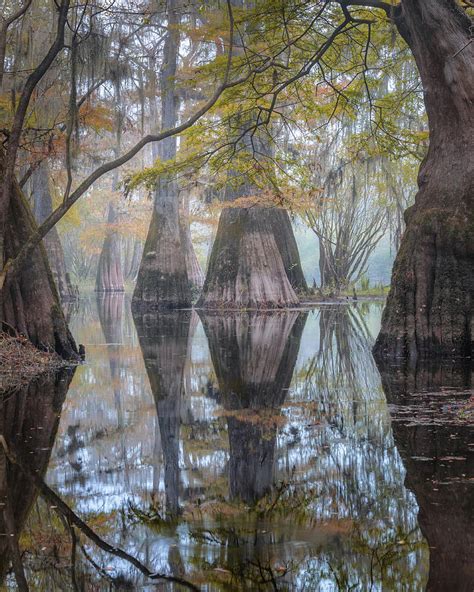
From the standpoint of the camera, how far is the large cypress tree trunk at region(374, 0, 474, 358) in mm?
8789

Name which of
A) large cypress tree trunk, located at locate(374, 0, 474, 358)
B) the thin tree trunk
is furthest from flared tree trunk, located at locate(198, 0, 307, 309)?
the thin tree trunk

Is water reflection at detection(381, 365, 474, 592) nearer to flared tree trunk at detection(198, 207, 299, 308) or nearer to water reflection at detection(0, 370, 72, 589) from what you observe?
water reflection at detection(0, 370, 72, 589)

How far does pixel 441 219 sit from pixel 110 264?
39.8 m

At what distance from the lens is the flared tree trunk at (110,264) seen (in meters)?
45.8

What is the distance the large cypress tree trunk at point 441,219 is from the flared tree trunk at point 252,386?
149 centimetres

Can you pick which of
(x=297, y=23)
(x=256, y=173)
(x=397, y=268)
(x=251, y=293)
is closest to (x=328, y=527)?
(x=397, y=268)

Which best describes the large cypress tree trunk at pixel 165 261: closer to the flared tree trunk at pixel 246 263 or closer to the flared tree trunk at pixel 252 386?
the flared tree trunk at pixel 246 263

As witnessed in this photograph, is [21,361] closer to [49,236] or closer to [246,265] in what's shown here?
[246,265]

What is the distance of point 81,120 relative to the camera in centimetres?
1295

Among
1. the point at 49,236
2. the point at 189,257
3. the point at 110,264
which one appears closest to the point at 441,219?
the point at 49,236

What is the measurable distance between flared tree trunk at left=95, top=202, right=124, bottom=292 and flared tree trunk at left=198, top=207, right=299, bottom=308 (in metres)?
24.8

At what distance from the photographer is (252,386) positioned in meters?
7.08

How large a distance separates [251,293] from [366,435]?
→ 52.7 ft

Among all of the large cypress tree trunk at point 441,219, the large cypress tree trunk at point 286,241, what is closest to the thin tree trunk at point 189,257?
the large cypress tree trunk at point 286,241
